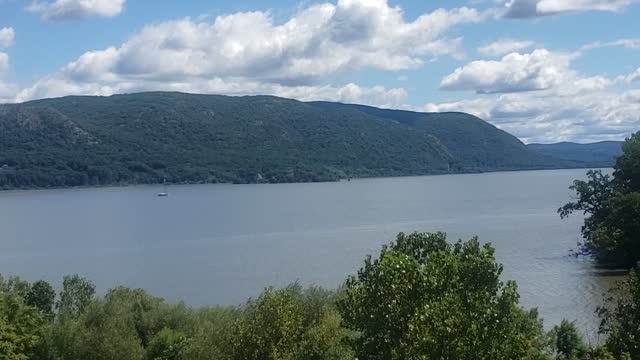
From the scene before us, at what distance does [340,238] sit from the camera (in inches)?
3816

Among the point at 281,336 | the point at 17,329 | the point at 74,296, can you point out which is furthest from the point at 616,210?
the point at 17,329

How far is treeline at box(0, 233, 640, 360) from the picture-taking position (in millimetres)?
16203

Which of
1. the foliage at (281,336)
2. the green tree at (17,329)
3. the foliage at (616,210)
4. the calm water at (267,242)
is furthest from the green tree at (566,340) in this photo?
the foliage at (616,210)

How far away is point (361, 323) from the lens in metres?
17.9

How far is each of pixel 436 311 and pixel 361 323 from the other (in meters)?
2.62

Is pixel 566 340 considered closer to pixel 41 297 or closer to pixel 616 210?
pixel 41 297

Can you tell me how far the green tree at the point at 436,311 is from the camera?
1555cm

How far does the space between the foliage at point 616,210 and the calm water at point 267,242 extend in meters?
2.57

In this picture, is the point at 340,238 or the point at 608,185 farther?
the point at 340,238

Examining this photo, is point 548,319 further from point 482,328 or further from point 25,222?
point 25,222

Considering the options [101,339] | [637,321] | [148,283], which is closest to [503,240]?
[148,283]

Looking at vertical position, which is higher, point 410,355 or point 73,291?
point 410,355

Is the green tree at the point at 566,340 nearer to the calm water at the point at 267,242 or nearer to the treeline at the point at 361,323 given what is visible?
the treeline at the point at 361,323

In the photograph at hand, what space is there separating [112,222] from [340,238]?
5495cm
